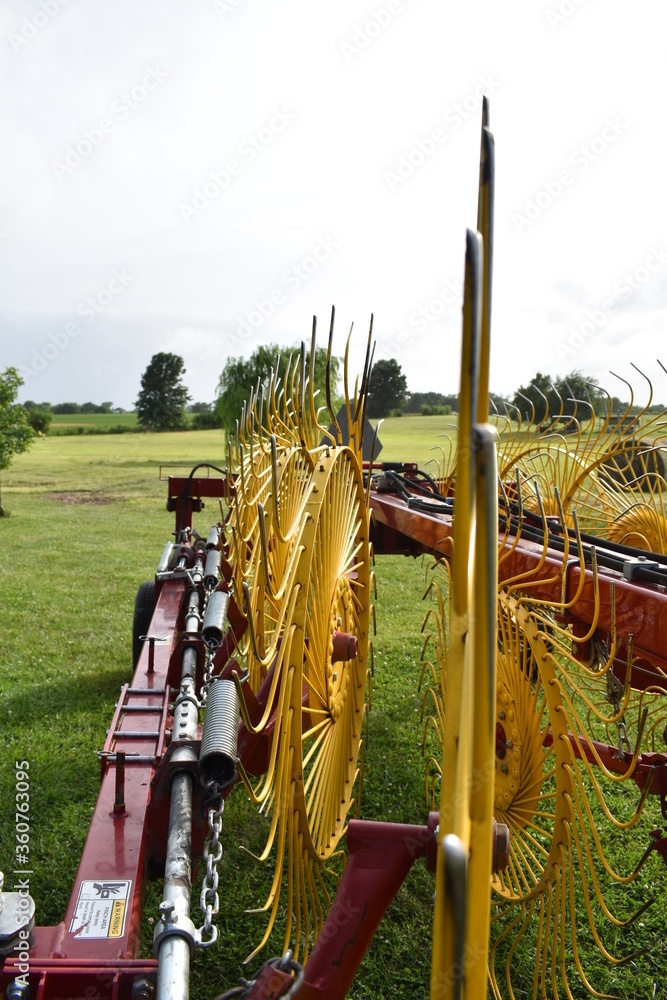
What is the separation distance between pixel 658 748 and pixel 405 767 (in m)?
1.62

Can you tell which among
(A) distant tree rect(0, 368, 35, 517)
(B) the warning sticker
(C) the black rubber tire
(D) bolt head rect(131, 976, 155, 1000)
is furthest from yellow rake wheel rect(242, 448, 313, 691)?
(A) distant tree rect(0, 368, 35, 517)

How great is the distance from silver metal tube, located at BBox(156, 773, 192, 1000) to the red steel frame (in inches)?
2.4

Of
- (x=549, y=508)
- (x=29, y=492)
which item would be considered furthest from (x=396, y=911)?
(x=29, y=492)

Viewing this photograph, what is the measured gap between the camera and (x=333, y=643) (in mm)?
2232

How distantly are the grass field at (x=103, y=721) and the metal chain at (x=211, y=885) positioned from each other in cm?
130

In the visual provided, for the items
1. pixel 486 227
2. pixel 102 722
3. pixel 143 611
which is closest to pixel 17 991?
pixel 486 227

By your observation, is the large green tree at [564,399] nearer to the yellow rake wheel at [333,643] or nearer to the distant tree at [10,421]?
the yellow rake wheel at [333,643]

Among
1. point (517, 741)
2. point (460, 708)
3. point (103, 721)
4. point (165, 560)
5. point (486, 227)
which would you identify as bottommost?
point (103, 721)

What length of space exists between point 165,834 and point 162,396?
158 feet

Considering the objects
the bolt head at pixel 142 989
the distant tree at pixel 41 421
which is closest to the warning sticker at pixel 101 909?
the bolt head at pixel 142 989

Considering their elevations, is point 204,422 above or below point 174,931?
above

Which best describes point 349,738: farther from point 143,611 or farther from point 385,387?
point 385,387

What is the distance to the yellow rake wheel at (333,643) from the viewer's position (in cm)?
196

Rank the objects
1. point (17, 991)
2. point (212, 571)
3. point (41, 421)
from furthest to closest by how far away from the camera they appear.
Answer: point (41, 421)
point (212, 571)
point (17, 991)
